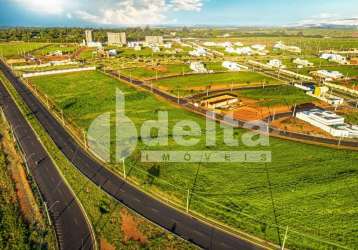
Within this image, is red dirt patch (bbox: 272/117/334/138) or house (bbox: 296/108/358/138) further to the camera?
red dirt patch (bbox: 272/117/334/138)

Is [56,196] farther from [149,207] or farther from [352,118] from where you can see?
[352,118]

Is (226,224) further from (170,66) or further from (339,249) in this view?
(170,66)

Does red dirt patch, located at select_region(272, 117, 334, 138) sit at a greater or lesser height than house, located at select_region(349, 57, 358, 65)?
lesser

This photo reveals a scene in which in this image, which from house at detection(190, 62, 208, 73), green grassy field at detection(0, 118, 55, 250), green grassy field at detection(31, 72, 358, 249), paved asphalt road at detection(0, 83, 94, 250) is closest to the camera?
green grassy field at detection(0, 118, 55, 250)

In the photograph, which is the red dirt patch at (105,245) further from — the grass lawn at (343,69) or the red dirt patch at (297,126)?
the grass lawn at (343,69)

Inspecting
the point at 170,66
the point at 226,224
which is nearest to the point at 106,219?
the point at 226,224

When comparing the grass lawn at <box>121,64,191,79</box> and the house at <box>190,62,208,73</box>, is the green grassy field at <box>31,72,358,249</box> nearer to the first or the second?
the grass lawn at <box>121,64,191,79</box>

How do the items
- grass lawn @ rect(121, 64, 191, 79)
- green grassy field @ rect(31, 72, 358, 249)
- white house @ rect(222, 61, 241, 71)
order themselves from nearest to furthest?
green grassy field @ rect(31, 72, 358, 249), grass lawn @ rect(121, 64, 191, 79), white house @ rect(222, 61, 241, 71)

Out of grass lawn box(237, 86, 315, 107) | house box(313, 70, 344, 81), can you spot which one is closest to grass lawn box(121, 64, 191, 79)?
grass lawn box(237, 86, 315, 107)
